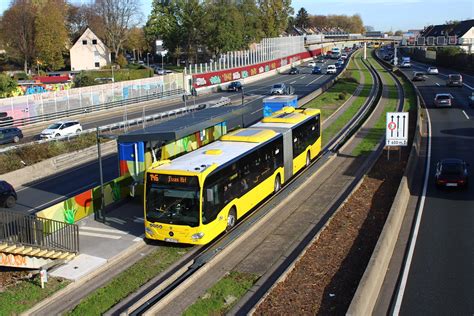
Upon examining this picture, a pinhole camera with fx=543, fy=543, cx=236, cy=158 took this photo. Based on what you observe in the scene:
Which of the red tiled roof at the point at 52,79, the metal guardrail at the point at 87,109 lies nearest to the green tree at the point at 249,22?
the metal guardrail at the point at 87,109

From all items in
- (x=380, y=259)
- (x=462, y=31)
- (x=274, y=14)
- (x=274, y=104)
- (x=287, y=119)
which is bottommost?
(x=380, y=259)

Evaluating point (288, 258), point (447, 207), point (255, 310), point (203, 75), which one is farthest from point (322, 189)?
point (203, 75)

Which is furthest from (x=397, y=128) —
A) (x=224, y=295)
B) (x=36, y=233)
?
(x=36, y=233)

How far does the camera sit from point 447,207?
21.8 metres

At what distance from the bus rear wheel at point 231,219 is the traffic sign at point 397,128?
11550 millimetres

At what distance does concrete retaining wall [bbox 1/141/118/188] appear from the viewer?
2991 cm

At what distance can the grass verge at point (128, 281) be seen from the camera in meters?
14.0

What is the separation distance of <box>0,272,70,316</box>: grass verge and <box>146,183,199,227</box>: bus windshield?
11.8 ft

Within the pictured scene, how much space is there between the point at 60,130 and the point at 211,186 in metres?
29.4

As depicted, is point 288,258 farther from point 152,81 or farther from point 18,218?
point 152,81

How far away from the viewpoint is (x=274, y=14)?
146875mm

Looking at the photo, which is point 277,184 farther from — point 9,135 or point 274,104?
point 9,135

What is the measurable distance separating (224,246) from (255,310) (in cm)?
469

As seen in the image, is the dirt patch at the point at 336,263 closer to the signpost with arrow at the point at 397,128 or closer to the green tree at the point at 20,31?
the signpost with arrow at the point at 397,128
